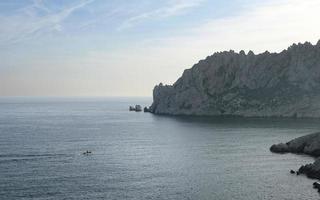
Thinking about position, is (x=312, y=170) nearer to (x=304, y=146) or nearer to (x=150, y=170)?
(x=304, y=146)

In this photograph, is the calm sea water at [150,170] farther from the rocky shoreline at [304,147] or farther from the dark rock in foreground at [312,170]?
the rocky shoreline at [304,147]

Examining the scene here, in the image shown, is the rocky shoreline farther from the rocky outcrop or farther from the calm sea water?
the calm sea water

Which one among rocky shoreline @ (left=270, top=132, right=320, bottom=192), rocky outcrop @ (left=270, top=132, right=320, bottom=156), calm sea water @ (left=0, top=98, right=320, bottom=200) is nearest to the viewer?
calm sea water @ (left=0, top=98, right=320, bottom=200)

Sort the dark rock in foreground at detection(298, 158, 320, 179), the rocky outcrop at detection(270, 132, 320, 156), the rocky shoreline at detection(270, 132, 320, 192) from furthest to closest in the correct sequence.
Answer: the rocky outcrop at detection(270, 132, 320, 156)
the rocky shoreline at detection(270, 132, 320, 192)
the dark rock in foreground at detection(298, 158, 320, 179)

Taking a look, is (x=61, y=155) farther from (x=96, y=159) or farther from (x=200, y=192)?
(x=200, y=192)

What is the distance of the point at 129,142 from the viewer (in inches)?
7421

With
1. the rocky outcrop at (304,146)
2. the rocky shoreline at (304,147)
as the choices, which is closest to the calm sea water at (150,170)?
the rocky shoreline at (304,147)

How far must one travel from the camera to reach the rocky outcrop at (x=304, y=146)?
150 m

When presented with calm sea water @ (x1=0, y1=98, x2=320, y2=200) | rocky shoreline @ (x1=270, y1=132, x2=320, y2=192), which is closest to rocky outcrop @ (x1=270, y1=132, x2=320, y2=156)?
rocky shoreline @ (x1=270, y1=132, x2=320, y2=192)

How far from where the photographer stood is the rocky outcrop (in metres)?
150

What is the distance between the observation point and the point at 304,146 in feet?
508

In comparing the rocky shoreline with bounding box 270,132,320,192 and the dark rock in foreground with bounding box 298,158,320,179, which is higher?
the rocky shoreline with bounding box 270,132,320,192

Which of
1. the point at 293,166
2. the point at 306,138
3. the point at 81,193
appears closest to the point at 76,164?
the point at 81,193

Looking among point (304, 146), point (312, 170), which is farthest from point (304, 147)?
point (312, 170)
